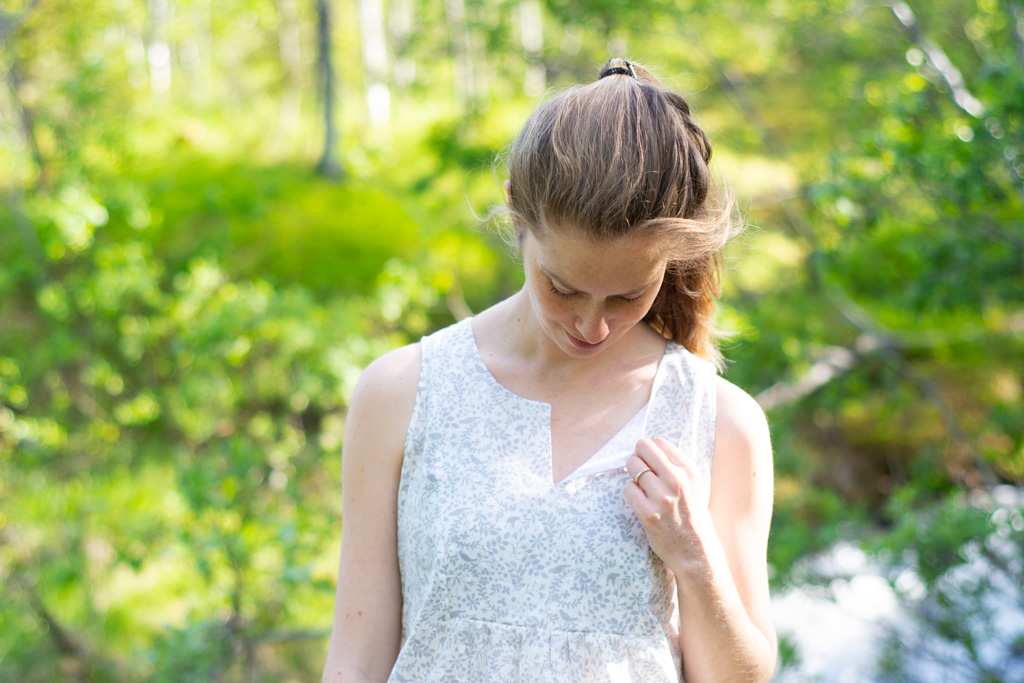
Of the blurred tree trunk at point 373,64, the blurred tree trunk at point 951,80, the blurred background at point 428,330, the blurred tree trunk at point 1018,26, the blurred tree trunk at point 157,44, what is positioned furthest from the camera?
the blurred tree trunk at point 157,44

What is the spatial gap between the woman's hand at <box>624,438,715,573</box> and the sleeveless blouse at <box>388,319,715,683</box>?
70 mm

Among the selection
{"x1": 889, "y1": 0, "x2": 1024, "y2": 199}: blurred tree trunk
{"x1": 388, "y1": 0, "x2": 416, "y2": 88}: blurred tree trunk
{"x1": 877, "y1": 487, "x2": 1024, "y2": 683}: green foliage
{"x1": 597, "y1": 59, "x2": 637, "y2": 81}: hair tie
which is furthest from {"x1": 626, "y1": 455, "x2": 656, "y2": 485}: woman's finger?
{"x1": 388, "y1": 0, "x2": 416, "y2": 88}: blurred tree trunk

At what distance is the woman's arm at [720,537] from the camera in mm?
1229

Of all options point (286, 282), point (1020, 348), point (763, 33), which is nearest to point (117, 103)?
point (286, 282)

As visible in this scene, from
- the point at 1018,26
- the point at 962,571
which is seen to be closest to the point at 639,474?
the point at 962,571

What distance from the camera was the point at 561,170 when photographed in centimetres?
121

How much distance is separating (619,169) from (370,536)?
776 mm

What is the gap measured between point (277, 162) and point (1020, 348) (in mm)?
8719

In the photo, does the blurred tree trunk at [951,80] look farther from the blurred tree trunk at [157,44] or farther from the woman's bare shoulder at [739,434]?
the blurred tree trunk at [157,44]

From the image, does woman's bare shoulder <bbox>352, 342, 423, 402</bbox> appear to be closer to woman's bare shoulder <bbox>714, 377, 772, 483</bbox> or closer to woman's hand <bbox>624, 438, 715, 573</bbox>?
woman's hand <bbox>624, 438, 715, 573</bbox>

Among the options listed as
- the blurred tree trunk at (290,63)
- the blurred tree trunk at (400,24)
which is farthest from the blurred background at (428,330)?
the blurred tree trunk at (400,24)

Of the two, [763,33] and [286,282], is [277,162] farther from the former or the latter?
[763,33]

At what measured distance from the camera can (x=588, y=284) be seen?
1.25m

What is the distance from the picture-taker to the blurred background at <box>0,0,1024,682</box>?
310 cm
